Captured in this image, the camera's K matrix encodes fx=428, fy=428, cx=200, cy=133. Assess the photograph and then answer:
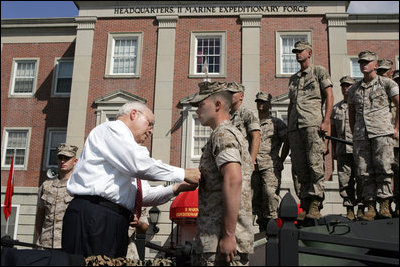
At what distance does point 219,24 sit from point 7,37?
38.2 feet

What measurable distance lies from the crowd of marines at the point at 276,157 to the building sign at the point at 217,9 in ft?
45.7

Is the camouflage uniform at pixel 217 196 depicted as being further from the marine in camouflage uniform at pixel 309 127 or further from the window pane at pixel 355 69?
the window pane at pixel 355 69

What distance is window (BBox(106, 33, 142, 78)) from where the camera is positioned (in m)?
Result: 21.0

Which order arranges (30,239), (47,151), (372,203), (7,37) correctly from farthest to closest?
(7,37) → (47,151) → (30,239) → (372,203)

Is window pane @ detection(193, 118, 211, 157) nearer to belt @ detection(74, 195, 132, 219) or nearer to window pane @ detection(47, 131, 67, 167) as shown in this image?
window pane @ detection(47, 131, 67, 167)

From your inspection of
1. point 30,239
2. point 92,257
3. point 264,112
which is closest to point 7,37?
point 30,239

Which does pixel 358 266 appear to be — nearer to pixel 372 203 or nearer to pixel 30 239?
pixel 372 203

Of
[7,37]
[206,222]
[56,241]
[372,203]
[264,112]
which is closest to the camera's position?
[206,222]

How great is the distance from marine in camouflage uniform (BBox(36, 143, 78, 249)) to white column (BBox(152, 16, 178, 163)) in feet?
41.1

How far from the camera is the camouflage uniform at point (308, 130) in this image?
5.93 m

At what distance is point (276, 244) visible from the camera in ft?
10.2

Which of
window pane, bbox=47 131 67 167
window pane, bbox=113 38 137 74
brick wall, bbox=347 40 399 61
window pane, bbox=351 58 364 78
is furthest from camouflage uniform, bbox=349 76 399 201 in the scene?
window pane, bbox=47 131 67 167

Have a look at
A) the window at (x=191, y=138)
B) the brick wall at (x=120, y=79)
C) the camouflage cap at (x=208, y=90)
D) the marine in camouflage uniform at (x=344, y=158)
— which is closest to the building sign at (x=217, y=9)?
the brick wall at (x=120, y=79)

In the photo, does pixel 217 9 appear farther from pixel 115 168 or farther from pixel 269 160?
pixel 115 168
